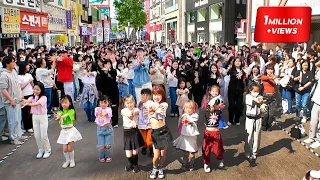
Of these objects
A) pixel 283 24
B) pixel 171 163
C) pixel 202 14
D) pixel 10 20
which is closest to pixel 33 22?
pixel 10 20

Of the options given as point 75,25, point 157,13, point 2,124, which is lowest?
point 2,124

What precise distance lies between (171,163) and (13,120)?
3.85 meters

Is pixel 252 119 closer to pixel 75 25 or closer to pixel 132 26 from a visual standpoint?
pixel 75 25

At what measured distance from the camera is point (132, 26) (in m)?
51.7

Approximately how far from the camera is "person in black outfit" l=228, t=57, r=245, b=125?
326 inches

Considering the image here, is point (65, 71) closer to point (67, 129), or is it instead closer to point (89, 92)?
point (89, 92)

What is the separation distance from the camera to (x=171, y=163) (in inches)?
242

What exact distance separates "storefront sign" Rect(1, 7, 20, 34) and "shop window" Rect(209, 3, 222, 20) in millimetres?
20183

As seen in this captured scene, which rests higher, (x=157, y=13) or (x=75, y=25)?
(x=157, y=13)

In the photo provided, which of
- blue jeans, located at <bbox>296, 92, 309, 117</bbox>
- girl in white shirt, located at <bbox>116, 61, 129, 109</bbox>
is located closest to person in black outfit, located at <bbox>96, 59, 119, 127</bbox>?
girl in white shirt, located at <bbox>116, 61, 129, 109</bbox>

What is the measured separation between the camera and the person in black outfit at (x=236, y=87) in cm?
827

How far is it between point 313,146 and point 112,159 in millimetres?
4171

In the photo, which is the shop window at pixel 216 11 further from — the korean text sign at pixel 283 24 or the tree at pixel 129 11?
the korean text sign at pixel 283 24

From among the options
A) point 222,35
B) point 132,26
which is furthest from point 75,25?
point 222,35
